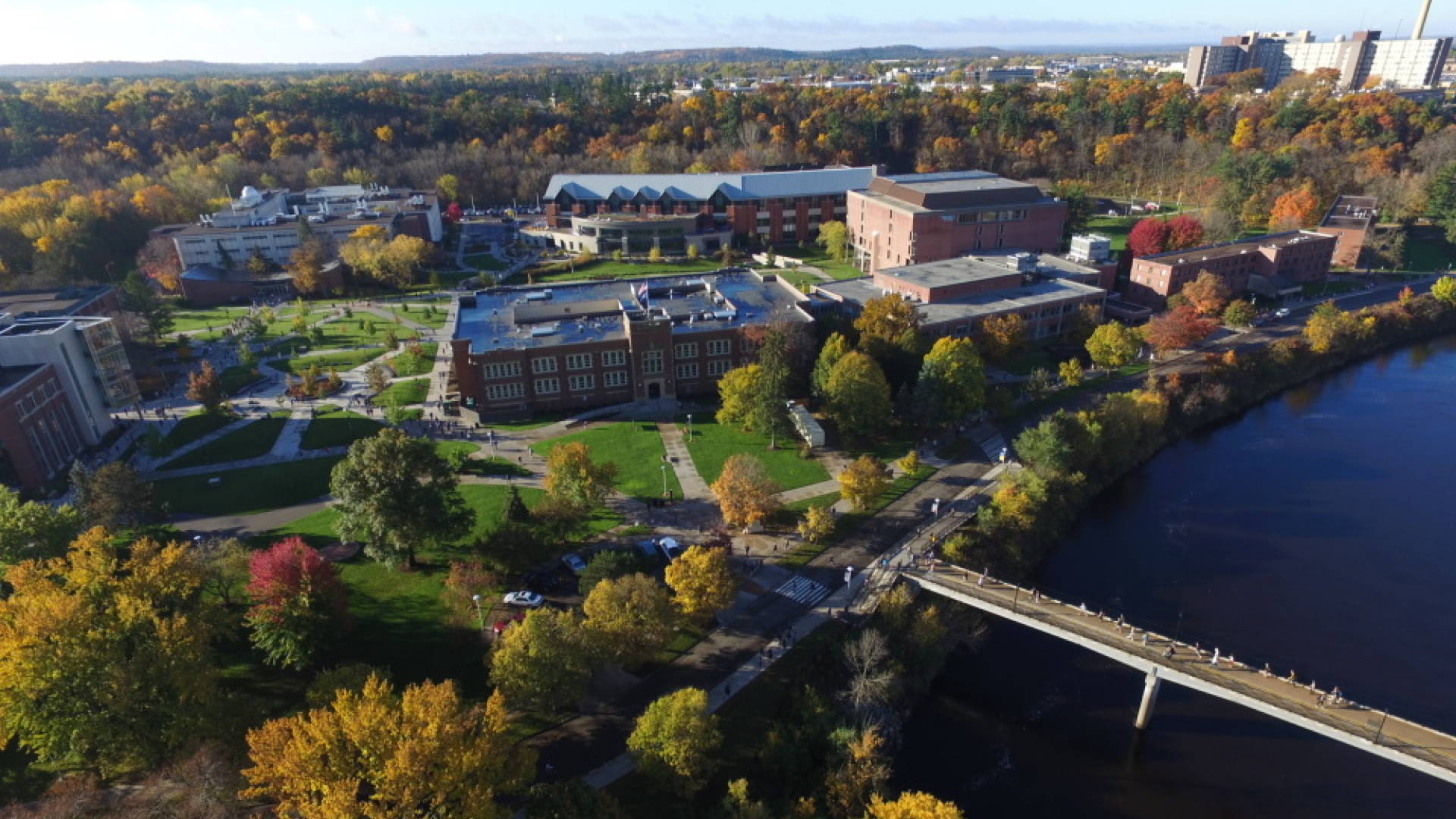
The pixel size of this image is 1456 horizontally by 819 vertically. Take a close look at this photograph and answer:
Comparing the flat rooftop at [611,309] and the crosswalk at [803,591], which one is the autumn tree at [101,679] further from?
the flat rooftop at [611,309]

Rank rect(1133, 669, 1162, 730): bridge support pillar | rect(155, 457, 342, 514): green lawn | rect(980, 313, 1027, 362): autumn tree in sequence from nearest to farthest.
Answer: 1. rect(1133, 669, 1162, 730): bridge support pillar
2. rect(155, 457, 342, 514): green lawn
3. rect(980, 313, 1027, 362): autumn tree

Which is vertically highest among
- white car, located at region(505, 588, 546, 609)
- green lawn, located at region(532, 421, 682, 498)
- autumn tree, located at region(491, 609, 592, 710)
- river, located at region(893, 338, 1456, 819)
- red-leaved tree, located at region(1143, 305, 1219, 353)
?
autumn tree, located at region(491, 609, 592, 710)

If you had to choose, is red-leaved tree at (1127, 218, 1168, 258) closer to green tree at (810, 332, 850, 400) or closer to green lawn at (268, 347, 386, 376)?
green tree at (810, 332, 850, 400)

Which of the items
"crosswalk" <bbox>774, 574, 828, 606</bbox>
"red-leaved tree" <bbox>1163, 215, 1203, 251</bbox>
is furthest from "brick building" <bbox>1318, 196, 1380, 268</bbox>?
"crosswalk" <bbox>774, 574, 828, 606</bbox>

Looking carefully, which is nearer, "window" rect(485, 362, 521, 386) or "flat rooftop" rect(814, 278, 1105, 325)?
"window" rect(485, 362, 521, 386)

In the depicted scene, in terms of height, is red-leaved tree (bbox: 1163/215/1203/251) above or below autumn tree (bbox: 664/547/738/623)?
above

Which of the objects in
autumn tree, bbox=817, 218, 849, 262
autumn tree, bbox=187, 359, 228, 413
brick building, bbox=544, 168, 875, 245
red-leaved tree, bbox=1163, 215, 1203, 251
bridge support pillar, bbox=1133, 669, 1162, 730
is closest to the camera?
bridge support pillar, bbox=1133, 669, 1162, 730

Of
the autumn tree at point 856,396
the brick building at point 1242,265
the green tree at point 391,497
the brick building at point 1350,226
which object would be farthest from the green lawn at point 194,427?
the brick building at point 1350,226

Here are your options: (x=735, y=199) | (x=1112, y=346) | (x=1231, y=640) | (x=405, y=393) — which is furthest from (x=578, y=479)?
(x=735, y=199)
